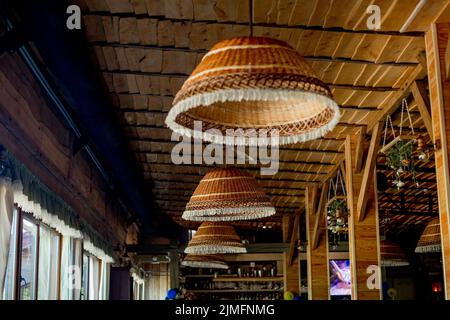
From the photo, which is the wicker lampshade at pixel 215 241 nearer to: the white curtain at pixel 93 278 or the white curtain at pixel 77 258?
the white curtain at pixel 77 258

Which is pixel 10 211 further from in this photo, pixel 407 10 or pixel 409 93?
pixel 409 93

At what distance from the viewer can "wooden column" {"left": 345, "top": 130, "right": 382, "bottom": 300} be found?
27.5 feet

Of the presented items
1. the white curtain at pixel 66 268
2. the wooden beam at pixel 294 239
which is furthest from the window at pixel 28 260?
the wooden beam at pixel 294 239

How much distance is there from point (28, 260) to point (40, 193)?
139 centimetres

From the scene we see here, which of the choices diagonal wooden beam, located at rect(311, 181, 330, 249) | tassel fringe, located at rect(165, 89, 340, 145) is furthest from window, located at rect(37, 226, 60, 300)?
tassel fringe, located at rect(165, 89, 340, 145)

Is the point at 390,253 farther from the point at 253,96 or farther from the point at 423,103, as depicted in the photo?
the point at 253,96

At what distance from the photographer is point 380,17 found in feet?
17.4

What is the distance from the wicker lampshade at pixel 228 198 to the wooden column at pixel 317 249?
20.7 feet

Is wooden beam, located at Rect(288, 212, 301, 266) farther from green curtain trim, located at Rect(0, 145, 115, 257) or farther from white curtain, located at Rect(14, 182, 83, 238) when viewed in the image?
white curtain, located at Rect(14, 182, 83, 238)

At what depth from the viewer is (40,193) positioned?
6.49 metres

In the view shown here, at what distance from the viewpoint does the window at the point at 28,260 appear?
7191mm

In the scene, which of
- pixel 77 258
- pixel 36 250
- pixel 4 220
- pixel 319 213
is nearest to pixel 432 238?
pixel 319 213

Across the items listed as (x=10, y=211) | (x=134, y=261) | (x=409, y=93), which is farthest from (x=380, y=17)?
(x=134, y=261)
